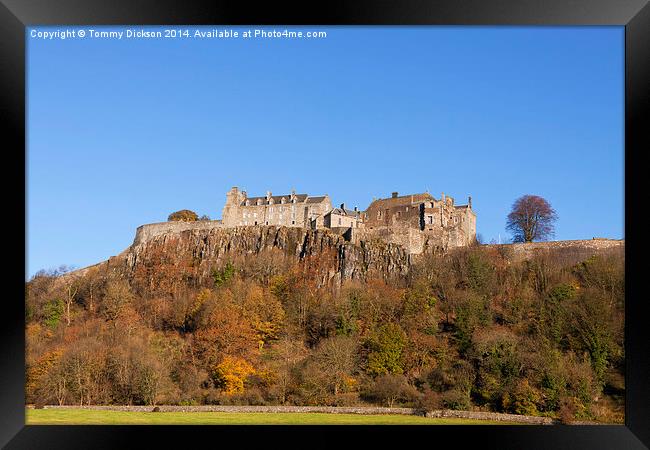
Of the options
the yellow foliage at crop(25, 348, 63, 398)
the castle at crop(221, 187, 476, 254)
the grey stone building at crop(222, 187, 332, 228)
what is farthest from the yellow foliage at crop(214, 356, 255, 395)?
the grey stone building at crop(222, 187, 332, 228)

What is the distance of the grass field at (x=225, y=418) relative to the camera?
11.1 metres

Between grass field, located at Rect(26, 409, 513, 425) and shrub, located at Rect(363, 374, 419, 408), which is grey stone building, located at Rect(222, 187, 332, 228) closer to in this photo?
shrub, located at Rect(363, 374, 419, 408)

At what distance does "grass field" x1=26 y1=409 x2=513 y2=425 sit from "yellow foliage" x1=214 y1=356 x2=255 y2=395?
298 centimetres

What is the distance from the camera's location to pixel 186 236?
32312mm

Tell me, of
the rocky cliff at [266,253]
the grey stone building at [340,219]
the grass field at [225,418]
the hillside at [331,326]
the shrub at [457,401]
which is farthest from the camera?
the grey stone building at [340,219]

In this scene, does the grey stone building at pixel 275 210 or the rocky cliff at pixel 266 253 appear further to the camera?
the grey stone building at pixel 275 210

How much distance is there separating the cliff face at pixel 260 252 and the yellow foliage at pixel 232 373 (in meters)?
9.99

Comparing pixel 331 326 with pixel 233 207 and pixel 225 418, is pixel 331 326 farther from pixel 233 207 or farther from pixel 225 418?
pixel 233 207

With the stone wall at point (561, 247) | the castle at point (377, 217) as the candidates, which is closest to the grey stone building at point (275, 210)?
the castle at point (377, 217)

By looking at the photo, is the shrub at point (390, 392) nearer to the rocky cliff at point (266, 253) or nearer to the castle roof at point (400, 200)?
the rocky cliff at point (266, 253)

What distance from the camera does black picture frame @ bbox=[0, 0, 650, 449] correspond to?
6.73m
